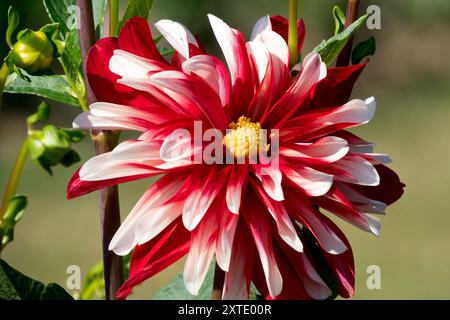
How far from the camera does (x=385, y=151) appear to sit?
315cm

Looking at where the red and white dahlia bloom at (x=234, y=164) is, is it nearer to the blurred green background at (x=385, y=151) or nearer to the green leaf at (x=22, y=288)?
the green leaf at (x=22, y=288)

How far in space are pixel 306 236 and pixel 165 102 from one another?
0.09 meters

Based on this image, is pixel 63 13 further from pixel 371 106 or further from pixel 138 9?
pixel 371 106

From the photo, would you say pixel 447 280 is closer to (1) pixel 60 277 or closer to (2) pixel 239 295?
(1) pixel 60 277

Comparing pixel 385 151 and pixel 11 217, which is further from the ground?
pixel 385 151

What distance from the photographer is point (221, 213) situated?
362 millimetres

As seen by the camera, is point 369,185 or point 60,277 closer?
point 369,185

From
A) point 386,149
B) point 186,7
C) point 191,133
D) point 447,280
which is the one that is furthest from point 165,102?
point 386,149

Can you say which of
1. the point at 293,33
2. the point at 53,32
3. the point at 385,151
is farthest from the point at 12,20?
the point at 385,151

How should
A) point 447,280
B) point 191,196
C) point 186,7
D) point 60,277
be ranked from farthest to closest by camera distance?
point 186,7 → point 447,280 → point 60,277 → point 191,196

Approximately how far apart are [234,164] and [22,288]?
4.1 inches

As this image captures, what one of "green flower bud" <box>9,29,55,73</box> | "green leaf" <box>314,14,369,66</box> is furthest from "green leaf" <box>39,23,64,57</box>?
"green leaf" <box>314,14,369,66</box>

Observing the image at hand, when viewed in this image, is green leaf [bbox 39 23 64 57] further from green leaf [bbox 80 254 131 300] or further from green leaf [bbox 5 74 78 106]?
green leaf [bbox 80 254 131 300]

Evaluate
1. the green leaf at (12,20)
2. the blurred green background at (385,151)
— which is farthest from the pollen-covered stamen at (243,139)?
the blurred green background at (385,151)
